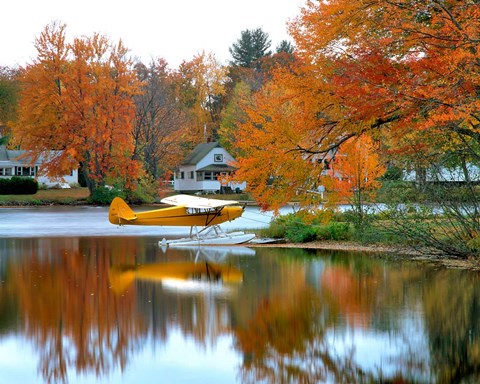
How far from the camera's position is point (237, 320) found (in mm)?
14406

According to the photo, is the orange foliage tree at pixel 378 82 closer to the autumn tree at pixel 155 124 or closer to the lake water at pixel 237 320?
the lake water at pixel 237 320

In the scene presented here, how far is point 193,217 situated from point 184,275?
398 inches

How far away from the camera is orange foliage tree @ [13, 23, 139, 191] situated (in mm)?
68250

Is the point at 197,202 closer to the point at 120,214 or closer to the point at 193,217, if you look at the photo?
the point at 193,217

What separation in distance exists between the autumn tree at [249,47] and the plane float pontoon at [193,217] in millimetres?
74938

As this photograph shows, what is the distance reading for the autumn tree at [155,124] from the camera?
78331mm

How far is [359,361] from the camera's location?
37.3 ft

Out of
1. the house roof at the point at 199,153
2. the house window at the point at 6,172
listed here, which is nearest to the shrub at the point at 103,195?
the house roof at the point at 199,153

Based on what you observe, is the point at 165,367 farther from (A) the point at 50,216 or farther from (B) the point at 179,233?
(A) the point at 50,216

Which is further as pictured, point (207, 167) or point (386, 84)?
point (207, 167)

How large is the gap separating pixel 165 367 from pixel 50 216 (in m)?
44.6

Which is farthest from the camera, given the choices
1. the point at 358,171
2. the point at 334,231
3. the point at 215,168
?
the point at 215,168

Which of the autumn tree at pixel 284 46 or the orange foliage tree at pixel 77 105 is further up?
the autumn tree at pixel 284 46

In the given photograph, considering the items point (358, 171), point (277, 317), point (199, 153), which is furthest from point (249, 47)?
point (277, 317)
